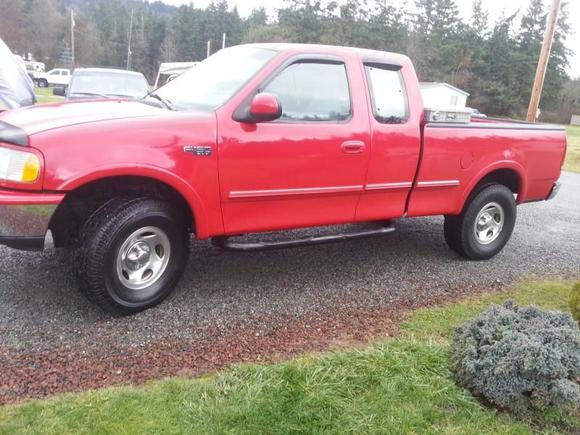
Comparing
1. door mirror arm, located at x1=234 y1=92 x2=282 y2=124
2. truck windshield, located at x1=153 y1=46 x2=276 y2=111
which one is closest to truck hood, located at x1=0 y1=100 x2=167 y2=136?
truck windshield, located at x1=153 y1=46 x2=276 y2=111

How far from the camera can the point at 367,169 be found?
14.3 ft

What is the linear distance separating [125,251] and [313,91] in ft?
6.22

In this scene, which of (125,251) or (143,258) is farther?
(143,258)

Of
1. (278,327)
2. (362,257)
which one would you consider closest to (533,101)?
(362,257)

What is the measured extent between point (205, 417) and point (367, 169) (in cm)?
A: 250

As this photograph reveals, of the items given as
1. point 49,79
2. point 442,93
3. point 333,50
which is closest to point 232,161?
point 333,50

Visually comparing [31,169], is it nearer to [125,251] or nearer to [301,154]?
[125,251]

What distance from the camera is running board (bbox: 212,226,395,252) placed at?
4043 millimetres

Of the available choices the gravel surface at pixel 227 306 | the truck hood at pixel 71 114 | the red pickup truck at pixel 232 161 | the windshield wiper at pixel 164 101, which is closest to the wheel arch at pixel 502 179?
the red pickup truck at pixel 232 161

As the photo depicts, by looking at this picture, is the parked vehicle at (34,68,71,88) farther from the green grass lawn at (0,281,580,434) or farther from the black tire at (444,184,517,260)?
the green grass lawn at (0,281,580,434)

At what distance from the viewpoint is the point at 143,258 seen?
12.1 feet

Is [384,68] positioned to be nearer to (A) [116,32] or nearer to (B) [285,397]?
(B) [285,397]

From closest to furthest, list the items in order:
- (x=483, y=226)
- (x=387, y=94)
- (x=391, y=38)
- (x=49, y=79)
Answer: (x=387, y=94)
(x=483, y=226)
(x=49, y=79)
(x=391, y=38)

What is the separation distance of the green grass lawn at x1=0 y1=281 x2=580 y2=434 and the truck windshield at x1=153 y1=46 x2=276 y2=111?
1.97 m
